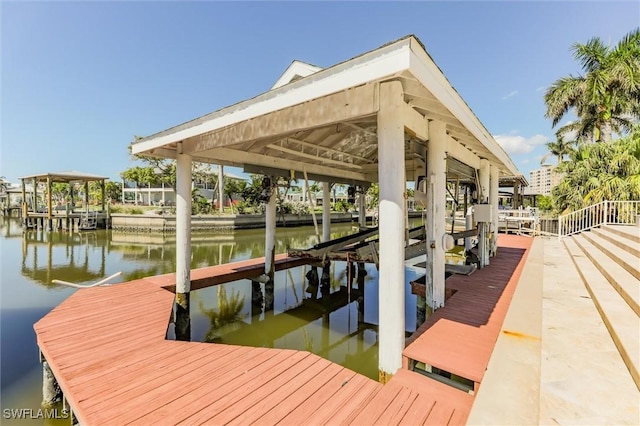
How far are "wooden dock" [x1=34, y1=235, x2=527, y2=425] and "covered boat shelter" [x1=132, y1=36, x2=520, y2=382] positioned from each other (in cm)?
→ 63

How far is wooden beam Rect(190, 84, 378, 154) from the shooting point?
3.48 metres

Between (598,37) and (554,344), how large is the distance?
69.2 feet

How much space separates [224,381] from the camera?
3.08m

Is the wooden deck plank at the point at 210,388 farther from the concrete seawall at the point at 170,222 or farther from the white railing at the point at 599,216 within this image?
the concrete seawall at the point at 170,222

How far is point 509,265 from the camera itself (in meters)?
7.86

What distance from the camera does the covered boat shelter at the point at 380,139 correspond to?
3.08 meters

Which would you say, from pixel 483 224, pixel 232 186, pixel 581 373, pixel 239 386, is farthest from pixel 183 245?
pixel 232 186

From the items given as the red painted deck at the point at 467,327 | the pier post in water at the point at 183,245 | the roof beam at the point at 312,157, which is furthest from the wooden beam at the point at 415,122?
the pier post in water at the point at 183,245

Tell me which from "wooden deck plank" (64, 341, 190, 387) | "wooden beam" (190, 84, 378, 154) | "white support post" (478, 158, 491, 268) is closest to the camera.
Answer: "wooden deck plank" (64, 341, 190, 387)

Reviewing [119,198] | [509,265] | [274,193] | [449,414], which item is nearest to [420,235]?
[509,265]

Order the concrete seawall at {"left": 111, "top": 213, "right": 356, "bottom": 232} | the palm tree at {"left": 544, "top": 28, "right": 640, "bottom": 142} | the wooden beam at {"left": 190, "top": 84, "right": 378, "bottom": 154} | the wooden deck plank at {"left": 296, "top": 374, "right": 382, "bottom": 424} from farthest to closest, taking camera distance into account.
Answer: the concrete seawall at {"left": 111, "top": 213, "right": 356, "bottom": 232} → the palm tree at {"left": 544, "top": 28, "right": 640, "bottom": 142} → the wooden beam at {"left": 190, "top": 84, "right": 378, "bottom": 154} → the wooden deck plank at {"left": 296, "top": 374, "right": 382, "bottom": 424}

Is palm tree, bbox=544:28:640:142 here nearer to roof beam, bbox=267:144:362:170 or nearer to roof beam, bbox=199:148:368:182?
roof beam, bbox=267:144:362:170

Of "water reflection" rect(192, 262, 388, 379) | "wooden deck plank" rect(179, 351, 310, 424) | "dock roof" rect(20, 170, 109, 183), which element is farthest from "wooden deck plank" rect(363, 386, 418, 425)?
"dock roof" rect(20, 170, 109, 183)

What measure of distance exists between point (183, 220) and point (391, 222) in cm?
496
